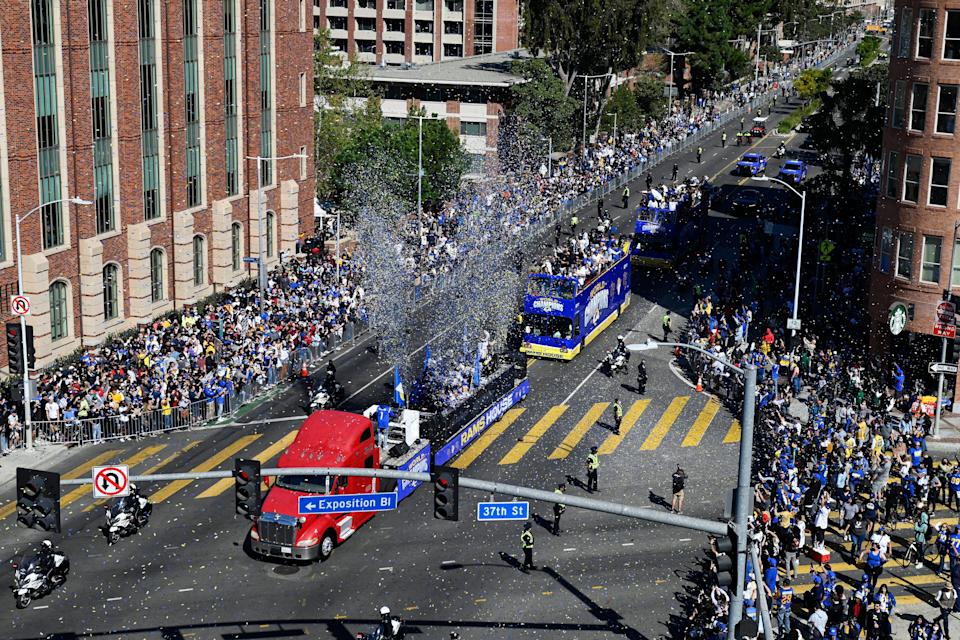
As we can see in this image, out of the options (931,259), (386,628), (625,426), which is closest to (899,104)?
(931,259)

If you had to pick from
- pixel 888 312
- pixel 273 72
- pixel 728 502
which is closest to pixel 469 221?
pixel 273 72

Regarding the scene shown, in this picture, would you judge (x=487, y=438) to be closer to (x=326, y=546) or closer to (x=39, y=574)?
(x=326, y=546)

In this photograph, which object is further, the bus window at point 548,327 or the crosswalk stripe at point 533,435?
the bus window at point 548,327

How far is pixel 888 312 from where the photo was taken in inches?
2253

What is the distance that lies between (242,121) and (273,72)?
4.07 meters

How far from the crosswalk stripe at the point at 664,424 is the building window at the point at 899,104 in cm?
1396

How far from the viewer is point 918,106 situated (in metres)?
55.8

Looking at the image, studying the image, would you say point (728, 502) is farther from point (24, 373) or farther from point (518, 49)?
point (518, 49)

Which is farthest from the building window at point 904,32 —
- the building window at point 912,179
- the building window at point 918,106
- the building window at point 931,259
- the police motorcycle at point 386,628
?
the police motorcycle at point 386,628

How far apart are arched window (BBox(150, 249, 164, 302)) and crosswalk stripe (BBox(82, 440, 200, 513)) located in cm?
1731

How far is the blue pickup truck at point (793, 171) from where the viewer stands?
9950 centimetres

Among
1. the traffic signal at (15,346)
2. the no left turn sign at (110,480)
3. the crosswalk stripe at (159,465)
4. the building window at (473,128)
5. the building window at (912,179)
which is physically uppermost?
the building window at (912,179)

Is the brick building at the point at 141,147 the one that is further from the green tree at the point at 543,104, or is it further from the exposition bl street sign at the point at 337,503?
the exposition bl street sign at the point at 337,503

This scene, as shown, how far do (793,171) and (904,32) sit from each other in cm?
4586
